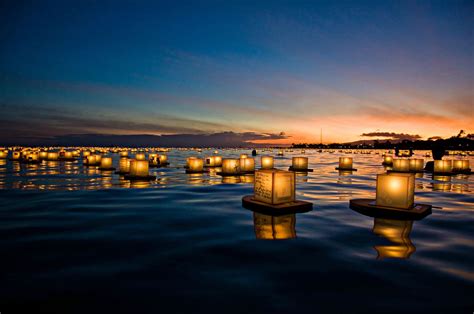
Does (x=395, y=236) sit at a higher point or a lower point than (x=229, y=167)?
lower

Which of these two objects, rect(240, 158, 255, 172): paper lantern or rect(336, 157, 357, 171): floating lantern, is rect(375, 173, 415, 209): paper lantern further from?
rect(336, 157, 357, 171): floating lantern

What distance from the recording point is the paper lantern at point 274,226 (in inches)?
368

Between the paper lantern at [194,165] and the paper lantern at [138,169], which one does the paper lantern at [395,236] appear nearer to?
the paper lantern at [138,169]

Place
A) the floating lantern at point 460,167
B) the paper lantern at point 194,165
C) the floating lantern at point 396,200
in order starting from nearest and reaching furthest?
1. the floating lantern at point 396,200
2. the paper lantern at point 194,165
3. the floating lantern at point 460,167

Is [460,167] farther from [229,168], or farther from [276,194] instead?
[276,194]

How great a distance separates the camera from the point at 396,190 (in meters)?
12.1

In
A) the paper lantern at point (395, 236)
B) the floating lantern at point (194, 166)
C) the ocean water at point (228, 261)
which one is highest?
the floating lantern at point (194, 166)

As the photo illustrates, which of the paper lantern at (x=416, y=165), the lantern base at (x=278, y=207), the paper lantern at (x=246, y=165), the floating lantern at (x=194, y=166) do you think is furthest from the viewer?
the paper lantern at (x=416, y=165)

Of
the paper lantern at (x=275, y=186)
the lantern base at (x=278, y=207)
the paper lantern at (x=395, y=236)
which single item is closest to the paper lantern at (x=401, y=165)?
the paper lantern at (x=395, y=236)

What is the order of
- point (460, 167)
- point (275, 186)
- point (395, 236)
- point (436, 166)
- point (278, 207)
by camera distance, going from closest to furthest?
point (395, 236) → point (278, 207) → point (275, 186) → point (436, 166) → point (460, 167)

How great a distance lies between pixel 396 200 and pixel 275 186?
498 centimetres

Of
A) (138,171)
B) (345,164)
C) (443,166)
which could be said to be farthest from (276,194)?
(443,166)

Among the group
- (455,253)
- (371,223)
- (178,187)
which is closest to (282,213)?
(371,223)

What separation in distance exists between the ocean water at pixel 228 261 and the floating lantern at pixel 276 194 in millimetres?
518
